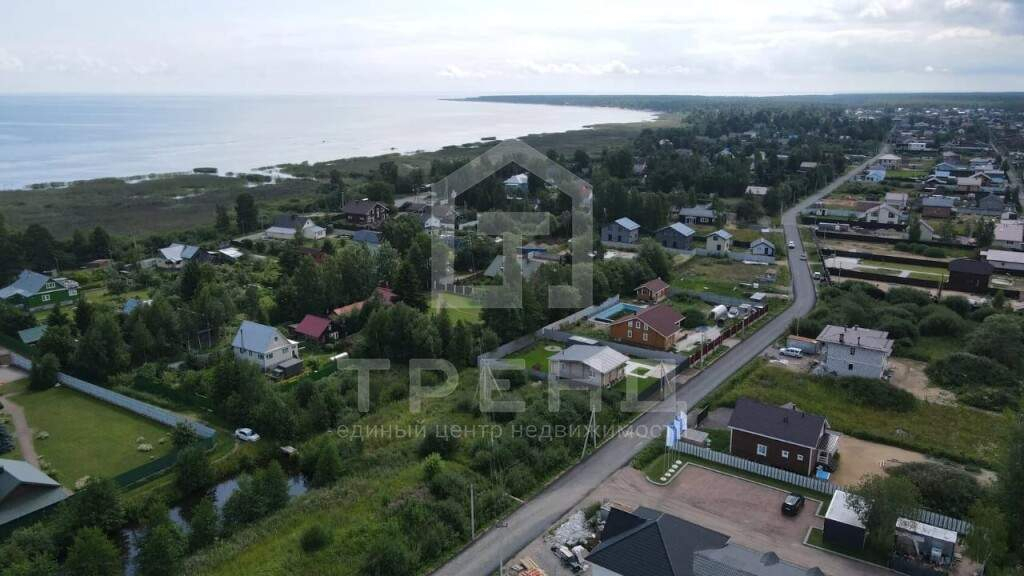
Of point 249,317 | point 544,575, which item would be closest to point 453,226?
point 249,317

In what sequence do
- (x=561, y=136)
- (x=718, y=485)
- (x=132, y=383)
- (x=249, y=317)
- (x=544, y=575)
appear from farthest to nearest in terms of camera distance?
1. (x=561, y=136)
2. (x=249, y=317)
3. (x=132, y=383)
4. (x=718, y=485)
5. (x=544, y=575)

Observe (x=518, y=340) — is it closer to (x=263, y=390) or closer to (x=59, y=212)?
→ (x=263, y=390)

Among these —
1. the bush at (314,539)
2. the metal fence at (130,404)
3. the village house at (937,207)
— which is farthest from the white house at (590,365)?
the village house at (937,207)

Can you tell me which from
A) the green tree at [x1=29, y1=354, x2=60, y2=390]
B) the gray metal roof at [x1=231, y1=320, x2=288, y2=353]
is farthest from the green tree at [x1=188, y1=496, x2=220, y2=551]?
the green tree at [x1=29, y1=354, x2=60, y2=390]

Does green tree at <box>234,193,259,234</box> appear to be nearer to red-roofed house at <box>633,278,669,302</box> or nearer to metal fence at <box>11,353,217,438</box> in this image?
metal fence at <box>11,353,217,438</box>

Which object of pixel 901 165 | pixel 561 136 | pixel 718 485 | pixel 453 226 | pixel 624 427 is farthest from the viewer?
pixel 561 136
